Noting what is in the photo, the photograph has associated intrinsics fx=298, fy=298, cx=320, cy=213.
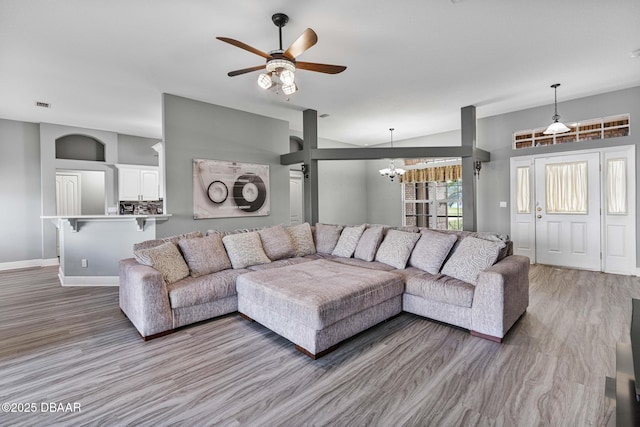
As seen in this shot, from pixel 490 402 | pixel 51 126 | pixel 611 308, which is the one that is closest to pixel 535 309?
pixel 611 308

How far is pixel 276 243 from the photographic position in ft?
13.2

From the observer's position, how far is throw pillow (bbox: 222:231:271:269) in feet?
11.6

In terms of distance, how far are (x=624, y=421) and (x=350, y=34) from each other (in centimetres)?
330

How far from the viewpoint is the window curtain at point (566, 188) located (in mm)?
5031

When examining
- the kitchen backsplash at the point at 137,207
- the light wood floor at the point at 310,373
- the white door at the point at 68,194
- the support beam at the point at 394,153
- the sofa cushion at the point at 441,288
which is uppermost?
the support beam at the point at 394,153

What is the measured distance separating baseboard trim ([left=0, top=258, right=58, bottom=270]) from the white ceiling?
2753 mm

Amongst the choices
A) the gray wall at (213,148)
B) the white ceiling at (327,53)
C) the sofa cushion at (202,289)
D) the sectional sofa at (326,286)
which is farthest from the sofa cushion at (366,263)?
the white ceiling at (327,53)

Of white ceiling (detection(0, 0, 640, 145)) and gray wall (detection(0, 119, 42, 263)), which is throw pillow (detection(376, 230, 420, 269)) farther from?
gray wall (detection(0, 119, 42, 263))

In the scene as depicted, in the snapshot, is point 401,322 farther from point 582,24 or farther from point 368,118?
point 368,118

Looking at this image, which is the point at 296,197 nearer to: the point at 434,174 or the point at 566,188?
the point at 434,174

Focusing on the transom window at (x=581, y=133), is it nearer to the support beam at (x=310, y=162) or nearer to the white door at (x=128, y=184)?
the support beam at (x=310, y=162)

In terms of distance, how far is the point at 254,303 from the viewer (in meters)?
2.87

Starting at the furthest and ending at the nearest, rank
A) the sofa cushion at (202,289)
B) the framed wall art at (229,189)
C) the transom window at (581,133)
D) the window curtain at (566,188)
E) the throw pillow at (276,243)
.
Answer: the window curtain at (566,188), the framed wall art at (229,189), the transom window at (581,133), the throw pillow at (276,243), the sofa cushion at (202,289)

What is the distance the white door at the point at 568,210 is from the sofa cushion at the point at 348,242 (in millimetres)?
3694
